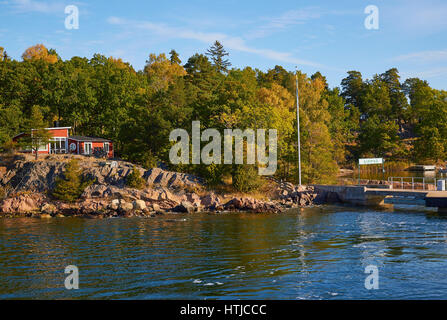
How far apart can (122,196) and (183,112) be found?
2060 centimetres

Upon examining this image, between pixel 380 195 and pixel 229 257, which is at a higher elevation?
pixel 380 195

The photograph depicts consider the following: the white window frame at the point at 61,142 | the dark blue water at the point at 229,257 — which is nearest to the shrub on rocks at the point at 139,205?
the dark blue water at the point at 229,257

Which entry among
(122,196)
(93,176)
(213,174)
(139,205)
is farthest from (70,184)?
(213,174)

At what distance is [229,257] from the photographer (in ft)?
101

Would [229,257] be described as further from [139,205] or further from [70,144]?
[70,144]

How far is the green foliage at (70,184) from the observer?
2211 inches

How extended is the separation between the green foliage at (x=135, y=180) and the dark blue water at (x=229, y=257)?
1078cm

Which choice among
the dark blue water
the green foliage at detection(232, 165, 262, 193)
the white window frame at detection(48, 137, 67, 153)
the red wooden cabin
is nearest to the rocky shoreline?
the green foliage at detection(232, 165, 262, 193)

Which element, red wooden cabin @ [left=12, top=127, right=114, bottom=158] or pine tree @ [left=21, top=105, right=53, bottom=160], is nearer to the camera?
pine tree @ [left=21, top=105, right=53, bottom=160]

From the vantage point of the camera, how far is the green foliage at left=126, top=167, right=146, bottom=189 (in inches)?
2279

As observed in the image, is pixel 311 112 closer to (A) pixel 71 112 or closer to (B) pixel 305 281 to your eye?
(A) pixel 71 112

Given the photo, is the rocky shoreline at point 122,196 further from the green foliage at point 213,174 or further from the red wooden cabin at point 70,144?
the red wooden cabin at point 70,144

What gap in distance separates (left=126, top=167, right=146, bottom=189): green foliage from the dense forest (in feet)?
22.9

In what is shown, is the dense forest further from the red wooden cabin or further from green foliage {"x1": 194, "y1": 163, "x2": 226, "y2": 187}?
the red wooden cabin
